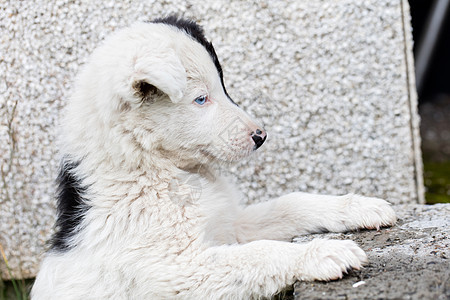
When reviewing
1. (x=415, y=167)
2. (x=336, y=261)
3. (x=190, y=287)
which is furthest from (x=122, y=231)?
(x=415, y=167)

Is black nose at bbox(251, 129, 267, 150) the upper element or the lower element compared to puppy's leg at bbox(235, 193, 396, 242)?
upper

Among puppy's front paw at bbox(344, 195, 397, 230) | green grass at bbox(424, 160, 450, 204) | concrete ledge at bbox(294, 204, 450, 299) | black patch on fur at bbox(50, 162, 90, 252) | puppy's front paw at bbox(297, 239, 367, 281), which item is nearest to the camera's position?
concrete ledge at bbox(294, 204, 450, 299)

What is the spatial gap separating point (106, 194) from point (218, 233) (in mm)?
720

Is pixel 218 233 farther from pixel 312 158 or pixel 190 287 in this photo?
pixel 312 158

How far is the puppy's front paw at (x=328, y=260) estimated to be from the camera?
2.98 m

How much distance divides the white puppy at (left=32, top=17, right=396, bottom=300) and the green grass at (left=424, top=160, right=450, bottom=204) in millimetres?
3387

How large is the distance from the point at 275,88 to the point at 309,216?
1.57m

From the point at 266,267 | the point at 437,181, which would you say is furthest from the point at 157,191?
the point at 437,181

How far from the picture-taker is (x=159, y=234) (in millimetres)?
3227

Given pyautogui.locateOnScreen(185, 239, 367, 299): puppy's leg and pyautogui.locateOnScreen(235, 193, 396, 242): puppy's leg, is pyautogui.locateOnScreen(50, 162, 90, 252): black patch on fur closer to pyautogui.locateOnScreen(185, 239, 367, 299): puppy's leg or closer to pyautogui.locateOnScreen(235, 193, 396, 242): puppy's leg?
pyautogui.locateOnScreen(185, 239, 367, 299): puppy's leg

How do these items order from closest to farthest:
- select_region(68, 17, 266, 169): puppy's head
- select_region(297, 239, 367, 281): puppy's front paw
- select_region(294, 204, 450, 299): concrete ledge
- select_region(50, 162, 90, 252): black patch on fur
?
select_region(294, 204, 450, 299): concrete ledge < select_region(297, 239, 367, 281): puppy's front paw < select_region(68, 17, 266, 169): puppy's head < select_region(50, 162, 90, 252): black patch on fur

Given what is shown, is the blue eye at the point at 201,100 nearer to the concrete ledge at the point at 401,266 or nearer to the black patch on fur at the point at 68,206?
the black patch on fur at the point at 68,206

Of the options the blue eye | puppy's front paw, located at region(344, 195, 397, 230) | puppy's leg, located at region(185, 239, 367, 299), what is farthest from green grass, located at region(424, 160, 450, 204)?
the blue eye

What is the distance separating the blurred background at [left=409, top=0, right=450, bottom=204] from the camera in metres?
8.04
